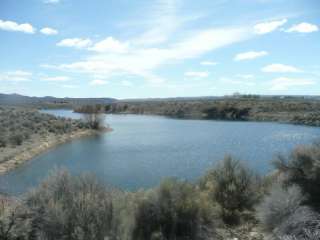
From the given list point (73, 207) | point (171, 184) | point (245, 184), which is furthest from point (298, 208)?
point (73, 207)

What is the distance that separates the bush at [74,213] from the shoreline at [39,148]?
22.3 m

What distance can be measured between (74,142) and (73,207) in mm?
42139

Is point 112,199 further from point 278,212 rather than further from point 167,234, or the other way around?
point 278,212

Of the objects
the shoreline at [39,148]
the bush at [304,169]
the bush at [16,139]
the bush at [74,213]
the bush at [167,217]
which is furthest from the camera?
the bush at [16,139]

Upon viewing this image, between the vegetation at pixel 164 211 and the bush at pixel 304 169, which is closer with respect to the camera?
the vegetation at pixel 164 211

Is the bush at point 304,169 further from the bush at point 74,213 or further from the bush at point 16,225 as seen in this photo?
the bush at point 16,225

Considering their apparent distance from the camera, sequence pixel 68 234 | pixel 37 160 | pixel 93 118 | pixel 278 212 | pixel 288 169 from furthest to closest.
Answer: pixel 93 118
pixel 37 160
pixel 288 169
pixel 278 212
pixel 68 234

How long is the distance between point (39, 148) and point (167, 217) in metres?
33.8

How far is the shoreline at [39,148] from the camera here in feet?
103

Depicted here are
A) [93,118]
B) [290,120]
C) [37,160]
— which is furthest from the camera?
[290,120]

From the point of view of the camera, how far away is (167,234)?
9195 mm

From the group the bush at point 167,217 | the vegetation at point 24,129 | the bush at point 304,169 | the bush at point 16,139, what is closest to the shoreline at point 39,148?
the bush at point 16,139

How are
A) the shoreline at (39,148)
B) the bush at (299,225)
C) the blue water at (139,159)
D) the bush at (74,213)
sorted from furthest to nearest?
the shoreline at (39,148) → the blue water at (139,159) → the bush at (74,213) → the bush at (299,225)

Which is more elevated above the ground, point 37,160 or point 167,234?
point 167,234
